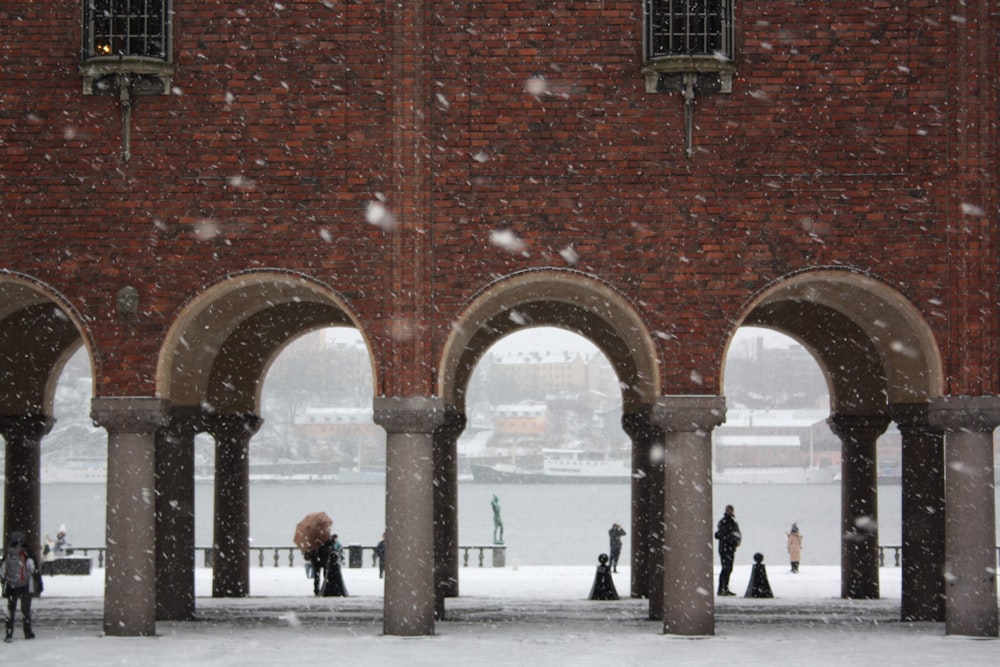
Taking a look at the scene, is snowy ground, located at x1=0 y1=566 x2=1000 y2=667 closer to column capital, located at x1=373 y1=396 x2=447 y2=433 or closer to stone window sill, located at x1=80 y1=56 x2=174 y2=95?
column capital, located at x1=373 y1=396 x2=447 y2=433

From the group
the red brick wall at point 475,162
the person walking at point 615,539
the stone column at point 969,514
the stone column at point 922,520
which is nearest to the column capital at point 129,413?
the red brick wall at point 475,162

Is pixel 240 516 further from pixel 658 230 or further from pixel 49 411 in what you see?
pixel 658 230

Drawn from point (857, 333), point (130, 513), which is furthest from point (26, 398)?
point (857, 333)

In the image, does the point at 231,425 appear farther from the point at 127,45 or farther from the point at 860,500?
the point at 860,500

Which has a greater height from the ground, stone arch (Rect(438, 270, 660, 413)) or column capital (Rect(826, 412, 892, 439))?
stone arch (Rect(438, 270, 660, 413))

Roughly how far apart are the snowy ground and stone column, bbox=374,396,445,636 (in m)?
0.35

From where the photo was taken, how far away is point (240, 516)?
24953mm

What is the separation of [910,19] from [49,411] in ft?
48.3

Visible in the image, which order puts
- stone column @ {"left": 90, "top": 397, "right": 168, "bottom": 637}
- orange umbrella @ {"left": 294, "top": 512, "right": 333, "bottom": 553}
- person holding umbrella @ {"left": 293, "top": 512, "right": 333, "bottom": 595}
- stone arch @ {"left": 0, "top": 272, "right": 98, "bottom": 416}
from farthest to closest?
1. orange umbrella @ {"left": 294, "top": 512, "right": 333, "bottom": 553}
2. person holding umbrella @ {"left": 293, "top": 512, "right": 333, "bottom": 595}
3. stone arch @ {"left": 0, "top": 272, "right": 98, "bottom": 416}
4. stone column @ {"left": 90, "top": 397, "right": 168, "bottom": 637}

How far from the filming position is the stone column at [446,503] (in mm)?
23422

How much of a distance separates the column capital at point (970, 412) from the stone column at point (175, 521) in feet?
34.5

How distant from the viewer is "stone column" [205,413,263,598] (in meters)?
24.8

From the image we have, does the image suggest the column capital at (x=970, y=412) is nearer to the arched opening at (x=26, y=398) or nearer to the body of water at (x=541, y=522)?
the arched opening at (x=26, y=398)

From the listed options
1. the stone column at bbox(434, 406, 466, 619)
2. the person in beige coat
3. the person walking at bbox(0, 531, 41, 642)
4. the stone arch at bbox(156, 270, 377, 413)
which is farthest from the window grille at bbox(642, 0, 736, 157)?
the person in beige coat
